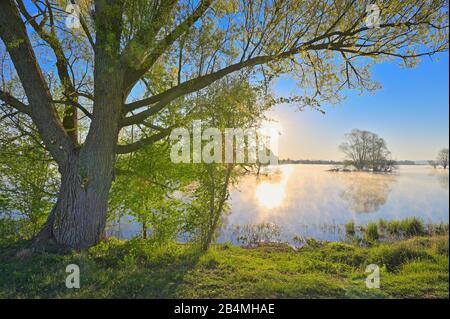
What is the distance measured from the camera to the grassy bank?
4.23 metres

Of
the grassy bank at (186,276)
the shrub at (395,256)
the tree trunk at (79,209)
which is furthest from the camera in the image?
the shrub at (395,256)

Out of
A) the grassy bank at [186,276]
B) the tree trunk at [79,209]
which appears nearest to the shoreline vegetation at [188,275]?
the grassy bank at [186,276]

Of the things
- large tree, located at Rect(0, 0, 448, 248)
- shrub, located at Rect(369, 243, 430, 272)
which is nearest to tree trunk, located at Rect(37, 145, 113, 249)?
large tree, located at Rect(0, 0, 448, 248)

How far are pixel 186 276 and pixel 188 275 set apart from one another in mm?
69

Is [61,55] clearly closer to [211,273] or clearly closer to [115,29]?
[115,29]

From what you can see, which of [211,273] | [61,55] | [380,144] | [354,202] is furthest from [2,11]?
[380,144]

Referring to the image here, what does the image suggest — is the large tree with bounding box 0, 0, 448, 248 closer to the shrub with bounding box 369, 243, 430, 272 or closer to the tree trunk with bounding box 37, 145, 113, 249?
the tree trunk with bounding box 37, 145, 113, 249

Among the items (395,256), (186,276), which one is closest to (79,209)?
(186,276)

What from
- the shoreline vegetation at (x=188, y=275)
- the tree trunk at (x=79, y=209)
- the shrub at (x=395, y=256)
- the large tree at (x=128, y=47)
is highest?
the large tree at (x=128, y=47)

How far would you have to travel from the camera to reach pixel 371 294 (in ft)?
14.4

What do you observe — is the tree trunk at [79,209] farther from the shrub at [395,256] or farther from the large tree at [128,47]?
the shrub at [395,256]

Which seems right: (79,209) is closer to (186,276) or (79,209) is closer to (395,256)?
(186,276)

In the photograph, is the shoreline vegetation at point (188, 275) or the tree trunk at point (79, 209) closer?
the shoreline vegetation at point (188, 275)

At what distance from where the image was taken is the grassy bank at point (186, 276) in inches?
167
